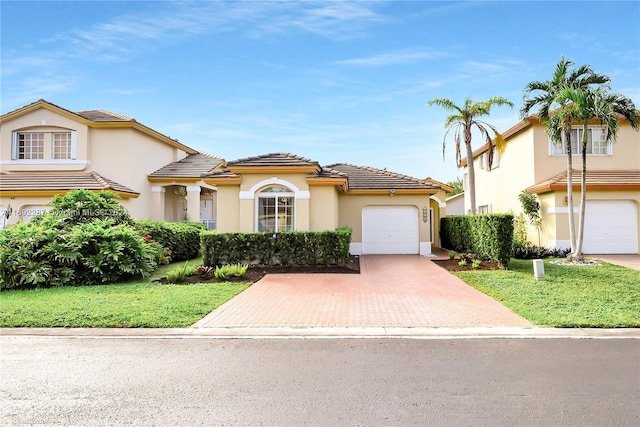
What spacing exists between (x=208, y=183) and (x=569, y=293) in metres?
13.3

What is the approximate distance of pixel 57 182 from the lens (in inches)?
783

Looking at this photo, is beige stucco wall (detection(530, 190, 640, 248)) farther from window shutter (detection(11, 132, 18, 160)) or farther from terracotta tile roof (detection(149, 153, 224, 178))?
window shutter (detection(11, 132, 18, 160))

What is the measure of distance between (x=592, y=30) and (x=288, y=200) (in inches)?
504

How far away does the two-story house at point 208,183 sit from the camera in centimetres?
1552

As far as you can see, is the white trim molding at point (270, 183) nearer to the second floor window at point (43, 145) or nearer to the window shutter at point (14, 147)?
the second floor window at point (43, 145)

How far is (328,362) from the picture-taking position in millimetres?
5402

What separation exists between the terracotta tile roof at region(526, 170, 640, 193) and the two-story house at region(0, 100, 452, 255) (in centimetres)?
Answer: 492

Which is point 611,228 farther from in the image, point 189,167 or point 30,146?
point 30,146

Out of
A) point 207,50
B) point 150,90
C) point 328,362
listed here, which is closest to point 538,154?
point 207,50

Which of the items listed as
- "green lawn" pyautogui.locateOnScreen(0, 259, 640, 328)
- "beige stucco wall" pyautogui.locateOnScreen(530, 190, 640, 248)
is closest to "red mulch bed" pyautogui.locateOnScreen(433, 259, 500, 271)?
"green lawn" pyautogui.locateOnScreen(0, 259, 640, 328)

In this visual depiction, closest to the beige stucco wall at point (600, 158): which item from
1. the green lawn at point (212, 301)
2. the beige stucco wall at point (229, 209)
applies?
the green lawn at point (212, 301)

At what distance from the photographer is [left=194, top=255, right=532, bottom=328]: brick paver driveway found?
752cm

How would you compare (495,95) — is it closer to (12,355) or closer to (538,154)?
(538,154)

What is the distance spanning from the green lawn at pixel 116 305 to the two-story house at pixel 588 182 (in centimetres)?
1482
